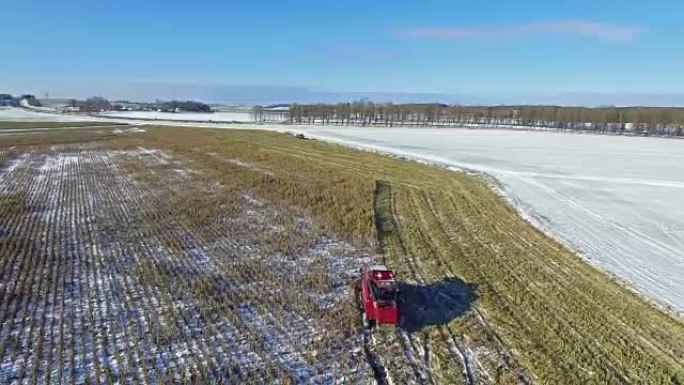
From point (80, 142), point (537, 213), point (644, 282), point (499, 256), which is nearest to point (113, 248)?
point (499, 256)

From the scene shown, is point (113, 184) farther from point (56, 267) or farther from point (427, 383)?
point (427, 383)

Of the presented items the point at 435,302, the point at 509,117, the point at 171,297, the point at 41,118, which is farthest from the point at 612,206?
the point at 41,118

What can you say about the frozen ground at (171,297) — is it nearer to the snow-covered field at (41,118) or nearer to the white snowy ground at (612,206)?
the white snowy ground at (612,206)

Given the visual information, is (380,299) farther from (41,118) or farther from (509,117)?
(41,118)

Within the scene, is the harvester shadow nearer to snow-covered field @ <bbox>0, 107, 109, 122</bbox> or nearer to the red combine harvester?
the red combine harvester

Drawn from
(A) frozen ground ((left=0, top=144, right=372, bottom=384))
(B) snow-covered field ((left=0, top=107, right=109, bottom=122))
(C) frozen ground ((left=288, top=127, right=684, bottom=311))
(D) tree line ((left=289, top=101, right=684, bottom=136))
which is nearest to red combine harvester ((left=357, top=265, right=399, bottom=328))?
(A) frozen ground ((left=0, top=144, right=372, bottom=384))

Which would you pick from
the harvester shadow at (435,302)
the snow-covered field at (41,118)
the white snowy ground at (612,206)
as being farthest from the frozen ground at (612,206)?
the snow-covered field at (41,118)
